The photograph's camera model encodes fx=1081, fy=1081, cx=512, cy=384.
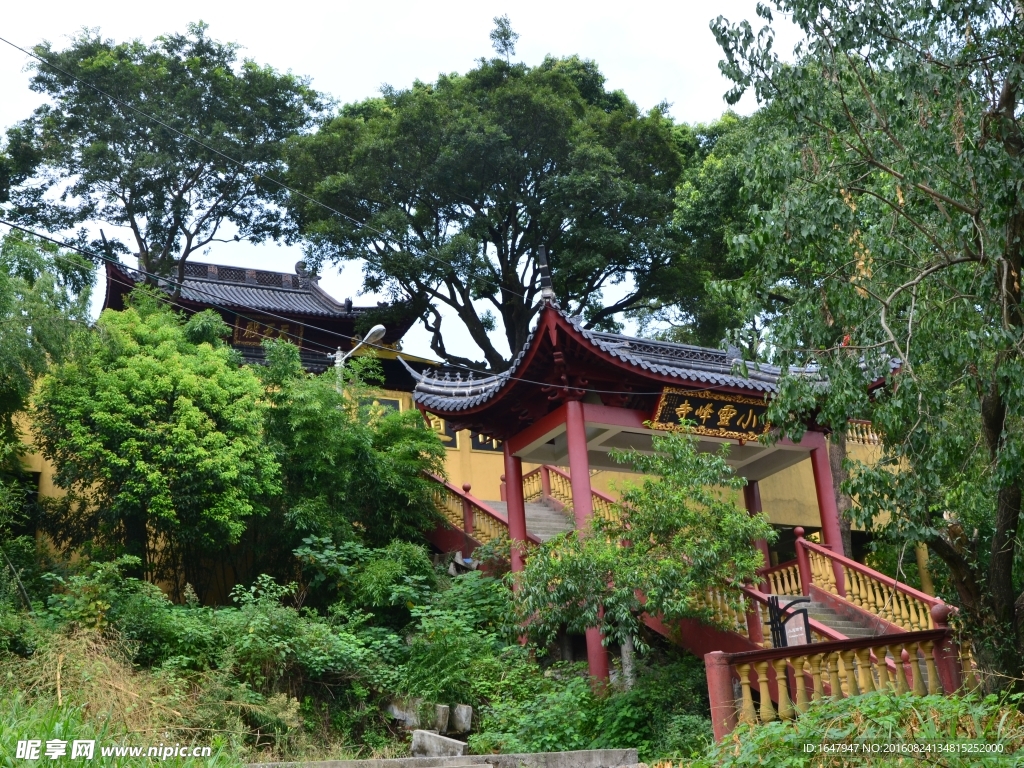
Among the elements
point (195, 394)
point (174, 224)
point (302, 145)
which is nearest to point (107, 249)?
point (174, 224)

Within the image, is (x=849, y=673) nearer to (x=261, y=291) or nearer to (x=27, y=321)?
(x=27, y=321)

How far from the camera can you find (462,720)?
11078 millimetres

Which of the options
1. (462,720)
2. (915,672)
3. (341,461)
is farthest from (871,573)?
(341,461)

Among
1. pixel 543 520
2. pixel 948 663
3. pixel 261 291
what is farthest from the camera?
pixel 261 291

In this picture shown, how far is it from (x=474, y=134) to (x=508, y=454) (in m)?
9.54

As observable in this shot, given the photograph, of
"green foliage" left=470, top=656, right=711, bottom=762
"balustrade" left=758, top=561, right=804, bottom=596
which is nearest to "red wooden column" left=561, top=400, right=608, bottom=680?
"green foliage" left=470, top=656, right=711, bottom=762

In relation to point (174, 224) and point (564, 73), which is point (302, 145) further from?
point (564, 73)

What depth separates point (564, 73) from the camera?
81.6 feet

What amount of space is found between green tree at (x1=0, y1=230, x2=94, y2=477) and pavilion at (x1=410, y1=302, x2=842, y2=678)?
4.80 meters

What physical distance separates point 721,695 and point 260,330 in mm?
18086

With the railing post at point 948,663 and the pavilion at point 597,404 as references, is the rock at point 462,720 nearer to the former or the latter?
the pavilion at point 597,404

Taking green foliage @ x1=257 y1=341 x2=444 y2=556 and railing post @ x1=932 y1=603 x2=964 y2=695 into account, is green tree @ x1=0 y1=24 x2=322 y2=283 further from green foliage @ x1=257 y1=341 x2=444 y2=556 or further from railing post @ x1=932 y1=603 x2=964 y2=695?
railing post @ x1=932 y1=603 x2=964 y2=695

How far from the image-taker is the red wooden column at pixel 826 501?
14.3 m

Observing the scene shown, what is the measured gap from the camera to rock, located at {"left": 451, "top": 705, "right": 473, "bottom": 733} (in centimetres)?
1105
